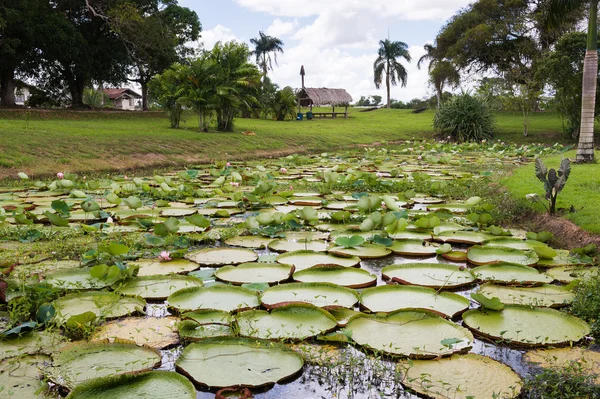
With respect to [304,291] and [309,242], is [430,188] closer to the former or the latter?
[309,242]

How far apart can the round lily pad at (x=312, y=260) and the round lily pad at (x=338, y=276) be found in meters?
0.08

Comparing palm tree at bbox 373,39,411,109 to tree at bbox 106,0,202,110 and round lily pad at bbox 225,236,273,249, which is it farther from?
round lily pad at bbox 225,236,273,249

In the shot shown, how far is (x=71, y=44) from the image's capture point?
2241cm

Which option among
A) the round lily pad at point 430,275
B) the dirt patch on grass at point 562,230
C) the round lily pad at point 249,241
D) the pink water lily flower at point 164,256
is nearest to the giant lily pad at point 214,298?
the pink water lily flower at point 164,256

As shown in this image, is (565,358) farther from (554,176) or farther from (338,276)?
(554,176)

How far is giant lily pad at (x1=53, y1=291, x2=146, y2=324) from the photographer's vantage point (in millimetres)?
2994

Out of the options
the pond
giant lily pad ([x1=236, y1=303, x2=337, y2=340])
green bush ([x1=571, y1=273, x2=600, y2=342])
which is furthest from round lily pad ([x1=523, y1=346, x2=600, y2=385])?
giant lily pad ([x1=236, y1=303, x2=337, y2=340])

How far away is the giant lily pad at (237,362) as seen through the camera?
7.52 ft

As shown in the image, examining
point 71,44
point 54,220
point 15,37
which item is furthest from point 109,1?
point 54,220

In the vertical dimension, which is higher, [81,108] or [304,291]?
[81,108]

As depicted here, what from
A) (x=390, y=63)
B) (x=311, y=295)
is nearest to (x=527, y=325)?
(x=311, y=295)

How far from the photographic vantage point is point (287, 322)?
9.46 ft

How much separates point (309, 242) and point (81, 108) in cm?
2562

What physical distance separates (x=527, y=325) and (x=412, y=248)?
5.64 ft
